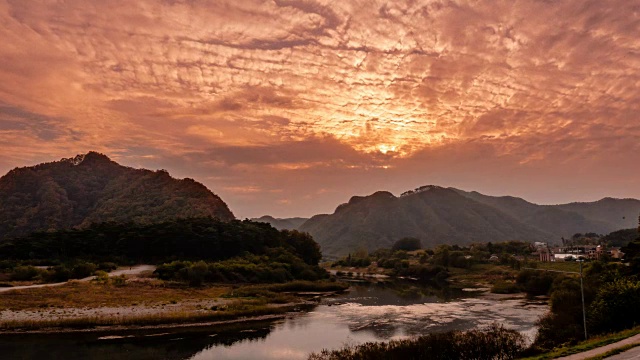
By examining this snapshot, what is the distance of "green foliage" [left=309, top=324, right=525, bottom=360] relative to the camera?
122ft

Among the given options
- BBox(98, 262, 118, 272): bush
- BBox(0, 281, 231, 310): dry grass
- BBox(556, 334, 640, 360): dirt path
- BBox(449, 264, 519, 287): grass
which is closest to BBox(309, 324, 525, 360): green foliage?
BBox(556, 334, 640, 360): dirt path

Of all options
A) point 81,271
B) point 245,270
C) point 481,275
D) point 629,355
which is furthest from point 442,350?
point 481,275

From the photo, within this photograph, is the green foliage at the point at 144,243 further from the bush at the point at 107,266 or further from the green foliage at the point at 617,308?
the green foliage at the point at 617,308

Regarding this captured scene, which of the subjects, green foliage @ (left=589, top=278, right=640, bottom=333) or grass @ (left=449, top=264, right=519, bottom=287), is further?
grass @ (left=449, top=264, right=519, bottom=287)

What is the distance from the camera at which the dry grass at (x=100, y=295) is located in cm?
6506

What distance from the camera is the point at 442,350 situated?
3794 cm

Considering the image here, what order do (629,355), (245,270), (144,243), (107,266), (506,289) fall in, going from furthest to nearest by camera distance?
(144,243)
(245,270)
(107,266)
(506,289)
(629,355)

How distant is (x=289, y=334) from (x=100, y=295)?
39.1 meters

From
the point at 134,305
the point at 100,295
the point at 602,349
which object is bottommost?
the point at 134,305

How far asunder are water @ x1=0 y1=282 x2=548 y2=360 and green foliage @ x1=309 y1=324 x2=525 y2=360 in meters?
8.04

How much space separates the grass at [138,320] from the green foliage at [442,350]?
91.6ft

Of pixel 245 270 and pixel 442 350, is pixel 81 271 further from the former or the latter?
pixel 442 350

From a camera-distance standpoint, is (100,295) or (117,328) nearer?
(117,328)

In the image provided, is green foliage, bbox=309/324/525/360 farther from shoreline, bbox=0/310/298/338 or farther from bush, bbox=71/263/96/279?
bush, bbox=71/263/96/279
